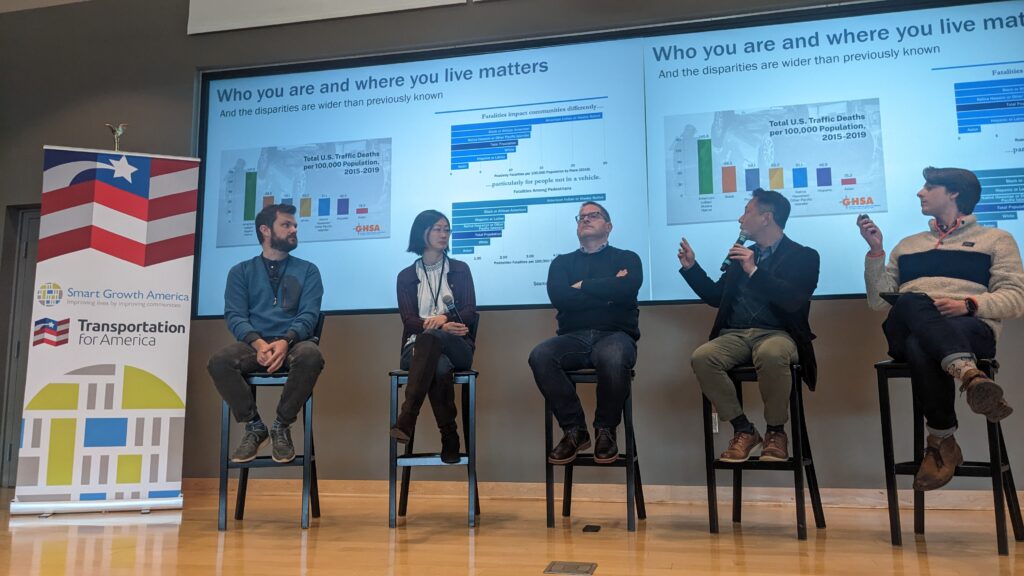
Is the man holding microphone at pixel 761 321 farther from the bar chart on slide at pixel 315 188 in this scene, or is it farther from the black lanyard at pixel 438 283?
the bar chart on slide at pixel 315 188

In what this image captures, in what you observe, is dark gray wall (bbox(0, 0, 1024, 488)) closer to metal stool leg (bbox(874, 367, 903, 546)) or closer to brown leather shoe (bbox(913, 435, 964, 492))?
metal stool leg (bbox(874, 367, 903, 546))

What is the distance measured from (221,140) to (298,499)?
2.13 meters

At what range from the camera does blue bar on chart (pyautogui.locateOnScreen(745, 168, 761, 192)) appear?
3.73 meters

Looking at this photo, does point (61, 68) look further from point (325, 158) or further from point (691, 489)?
point (691, 489)

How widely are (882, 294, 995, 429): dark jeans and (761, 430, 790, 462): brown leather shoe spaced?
1.53 ft

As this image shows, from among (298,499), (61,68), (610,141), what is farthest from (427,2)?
(298,499)

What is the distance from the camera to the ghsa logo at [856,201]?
3605mm

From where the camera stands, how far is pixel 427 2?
13.9 ft

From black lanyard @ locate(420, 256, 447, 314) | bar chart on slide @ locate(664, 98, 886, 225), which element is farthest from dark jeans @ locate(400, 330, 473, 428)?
bar chart on slide @ locate(664, 98, 886, 225)

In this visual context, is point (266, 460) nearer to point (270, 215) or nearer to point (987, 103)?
point (270, 215)

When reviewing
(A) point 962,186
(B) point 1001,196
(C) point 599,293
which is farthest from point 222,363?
(B) point 1001,196

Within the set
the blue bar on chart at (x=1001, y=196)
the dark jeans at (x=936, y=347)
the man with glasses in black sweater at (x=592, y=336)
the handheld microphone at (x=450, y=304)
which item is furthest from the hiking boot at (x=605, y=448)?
the blue bar on chart at (x=1001, y=196)

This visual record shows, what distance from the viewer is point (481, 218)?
404cm

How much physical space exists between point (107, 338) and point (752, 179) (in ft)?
10.4
